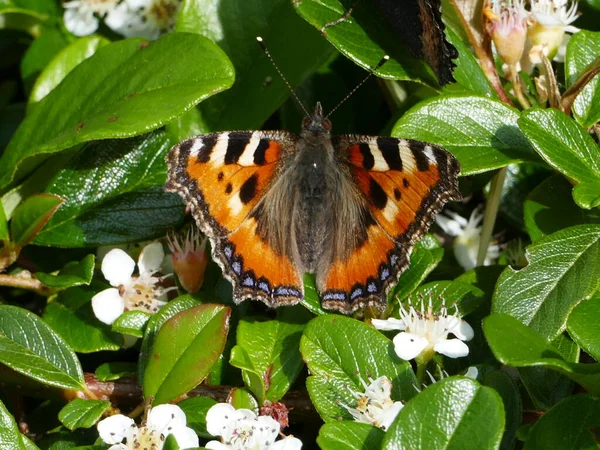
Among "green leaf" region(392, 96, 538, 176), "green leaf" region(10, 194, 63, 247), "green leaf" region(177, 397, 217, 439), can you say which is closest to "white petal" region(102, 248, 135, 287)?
"green leaf" region(10, 194, 63, 247)

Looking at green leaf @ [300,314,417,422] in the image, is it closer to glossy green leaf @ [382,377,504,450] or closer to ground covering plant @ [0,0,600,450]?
ground covering plant @ [0,0,600,450]

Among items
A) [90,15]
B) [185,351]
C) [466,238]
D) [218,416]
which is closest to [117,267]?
[185,351]

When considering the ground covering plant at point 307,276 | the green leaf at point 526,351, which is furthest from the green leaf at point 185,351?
the green leaf at point 526,351

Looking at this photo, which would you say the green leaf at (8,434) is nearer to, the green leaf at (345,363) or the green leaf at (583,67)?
the green leaf at (345,363)

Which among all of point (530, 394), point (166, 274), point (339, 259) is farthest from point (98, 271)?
point (530, 394)

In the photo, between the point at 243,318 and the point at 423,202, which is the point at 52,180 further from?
the point at 423,202

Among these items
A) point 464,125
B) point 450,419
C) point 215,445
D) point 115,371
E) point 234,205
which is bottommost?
point 115,371

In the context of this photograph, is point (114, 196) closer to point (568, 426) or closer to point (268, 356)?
point (268, 356)

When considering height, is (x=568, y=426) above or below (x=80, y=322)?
above
